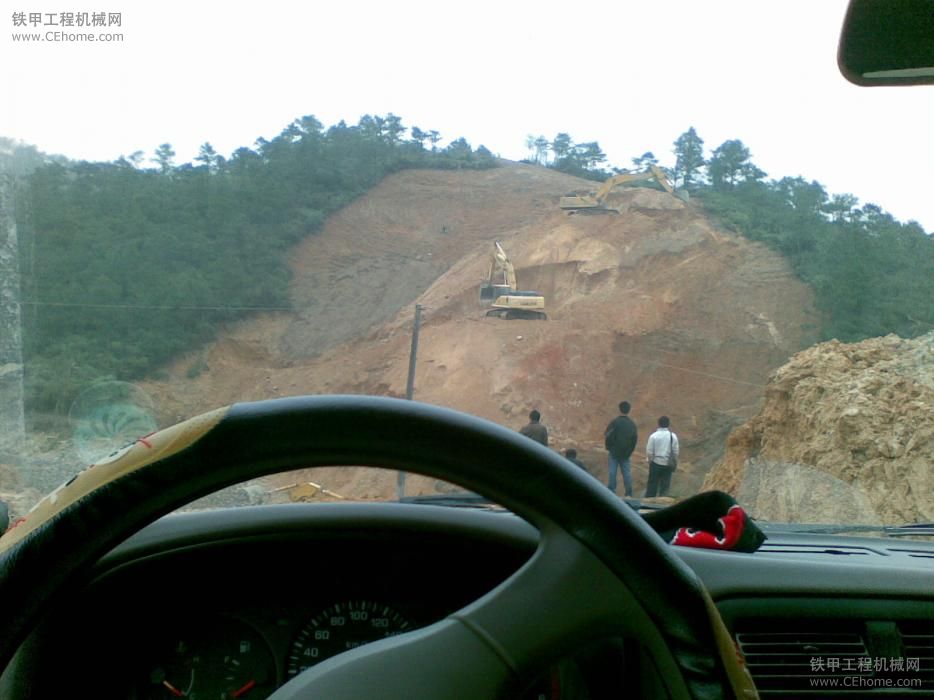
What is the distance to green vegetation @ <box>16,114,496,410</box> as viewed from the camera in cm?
595

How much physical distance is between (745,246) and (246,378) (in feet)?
30.0

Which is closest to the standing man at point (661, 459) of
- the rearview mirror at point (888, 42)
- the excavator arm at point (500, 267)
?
the rearview mirror at point (888, 42)

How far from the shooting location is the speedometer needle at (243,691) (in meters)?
1.93

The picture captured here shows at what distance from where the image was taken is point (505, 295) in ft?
65.5

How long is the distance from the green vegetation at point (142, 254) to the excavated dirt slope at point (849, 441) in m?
4.06

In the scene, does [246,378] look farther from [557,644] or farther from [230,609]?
[557,644]

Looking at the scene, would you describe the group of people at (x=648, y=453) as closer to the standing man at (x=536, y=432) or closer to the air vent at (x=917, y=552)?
the standing man at (x=536, y=432)

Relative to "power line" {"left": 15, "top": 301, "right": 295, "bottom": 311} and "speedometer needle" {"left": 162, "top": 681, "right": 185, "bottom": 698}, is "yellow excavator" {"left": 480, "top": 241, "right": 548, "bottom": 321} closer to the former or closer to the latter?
"power line" {"left": 15, "top": 301, "right": 295, "bottom": 311}

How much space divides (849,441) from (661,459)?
93.7 inches

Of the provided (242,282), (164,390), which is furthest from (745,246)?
(164,390)

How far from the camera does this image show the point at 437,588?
6.51 ft

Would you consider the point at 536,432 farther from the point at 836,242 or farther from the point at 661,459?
the point at 836,242

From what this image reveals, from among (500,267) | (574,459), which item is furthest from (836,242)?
(500,267)

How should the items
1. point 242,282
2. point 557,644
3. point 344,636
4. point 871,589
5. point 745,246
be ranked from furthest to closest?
point 745,246 → point 242,282 → point 871,589 → point 344,636 → point 557,644
